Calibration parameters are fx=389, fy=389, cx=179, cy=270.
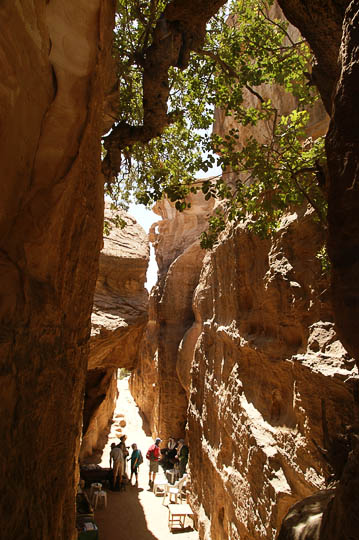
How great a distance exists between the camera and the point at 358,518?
2.25 meters

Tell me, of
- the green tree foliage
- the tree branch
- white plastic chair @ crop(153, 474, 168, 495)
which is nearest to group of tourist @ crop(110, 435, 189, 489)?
white plastic chair @ crop(153, 474, 168, 495)

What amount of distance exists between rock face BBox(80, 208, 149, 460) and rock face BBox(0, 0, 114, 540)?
679cm

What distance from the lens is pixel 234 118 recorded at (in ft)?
22.7

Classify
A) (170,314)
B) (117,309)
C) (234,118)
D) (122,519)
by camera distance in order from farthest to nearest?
(170,314) < (117,309) < (122,519) < (234,118)

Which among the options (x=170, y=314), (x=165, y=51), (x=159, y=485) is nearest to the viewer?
(x=165, y=51)

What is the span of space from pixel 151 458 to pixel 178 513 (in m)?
3.58

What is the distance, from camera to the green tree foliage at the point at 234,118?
5.84 m

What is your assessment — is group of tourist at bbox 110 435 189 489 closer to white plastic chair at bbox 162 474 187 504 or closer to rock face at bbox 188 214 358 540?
white plastic chair at bbox 162 474 187 504

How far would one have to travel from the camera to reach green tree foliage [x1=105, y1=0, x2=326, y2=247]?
5.84 metres

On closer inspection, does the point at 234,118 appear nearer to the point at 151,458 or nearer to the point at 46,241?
the point at 46,241

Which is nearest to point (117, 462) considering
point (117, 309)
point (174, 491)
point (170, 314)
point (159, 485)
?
point (159, 485)

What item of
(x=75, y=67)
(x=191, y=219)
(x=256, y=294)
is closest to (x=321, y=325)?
(x=256, y=294)

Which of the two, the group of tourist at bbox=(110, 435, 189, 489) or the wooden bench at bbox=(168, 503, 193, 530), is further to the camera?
the group of tourist at bbox=(110, 435, 189, 489)

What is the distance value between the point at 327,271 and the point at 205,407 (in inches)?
240
